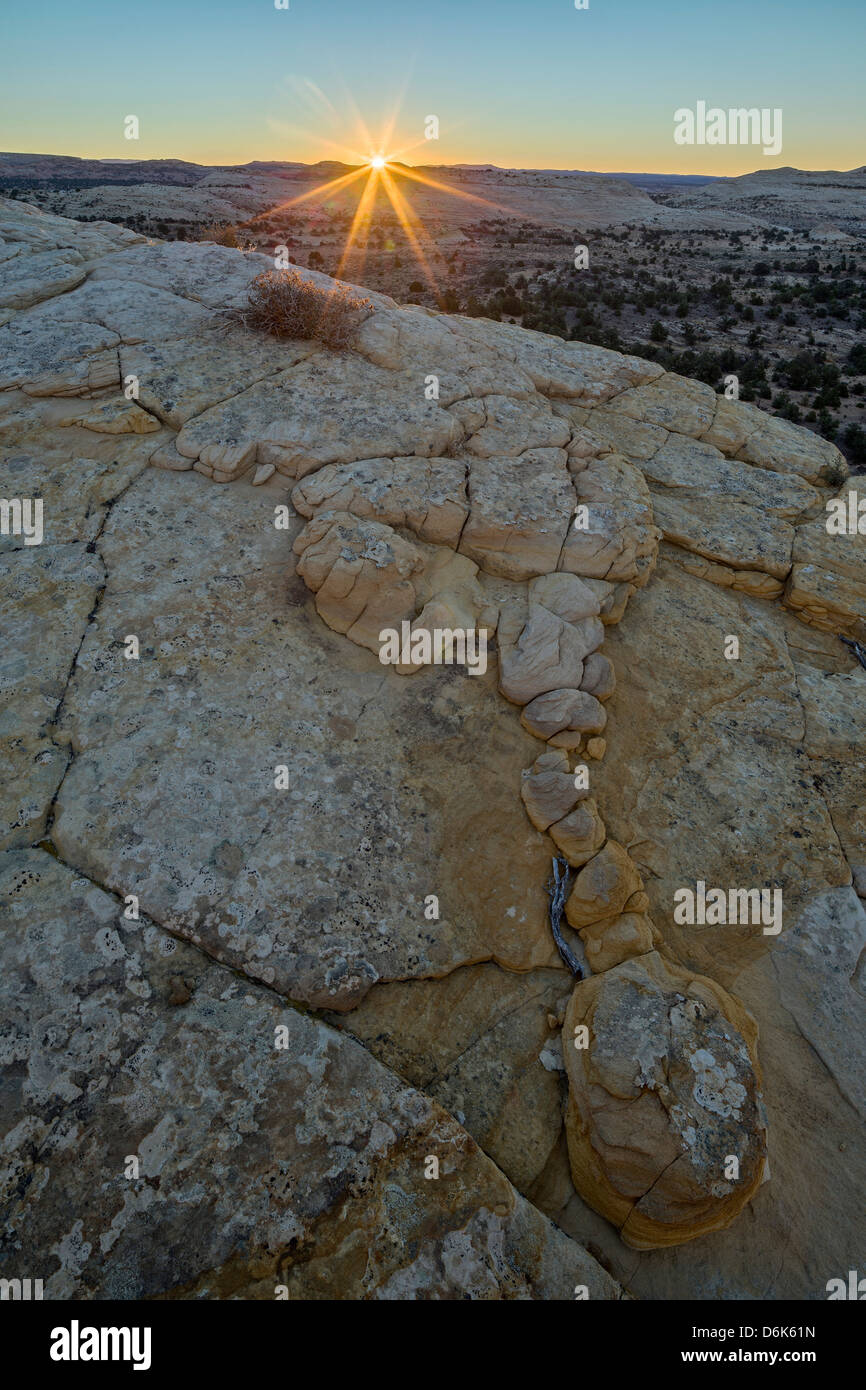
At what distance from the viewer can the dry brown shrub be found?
7191 millimetres

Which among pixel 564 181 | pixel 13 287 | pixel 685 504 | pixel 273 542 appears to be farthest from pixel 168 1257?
pixel 564 181

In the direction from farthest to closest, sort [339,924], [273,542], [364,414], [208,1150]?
1. [364,414]
2. [273,542]
3. [339,924]
4. [208,1150]

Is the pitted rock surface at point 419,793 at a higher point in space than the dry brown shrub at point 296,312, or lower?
lower

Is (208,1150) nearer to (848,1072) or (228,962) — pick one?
(228,962)

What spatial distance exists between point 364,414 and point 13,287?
455 centimetres

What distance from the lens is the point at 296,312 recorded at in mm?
7195

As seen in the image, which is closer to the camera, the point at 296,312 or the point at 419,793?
the point at 419,793

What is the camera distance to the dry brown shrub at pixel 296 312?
283 inches

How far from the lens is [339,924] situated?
13.1 feet

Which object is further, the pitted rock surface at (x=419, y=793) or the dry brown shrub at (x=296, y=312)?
the dry brown shrub at (x=296, y=312)

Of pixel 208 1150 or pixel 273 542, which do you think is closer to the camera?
pixel 208 1150

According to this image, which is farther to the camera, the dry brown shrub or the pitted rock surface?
→ the dry brown shrub

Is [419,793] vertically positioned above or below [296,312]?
below

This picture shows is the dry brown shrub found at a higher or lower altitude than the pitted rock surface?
higher
